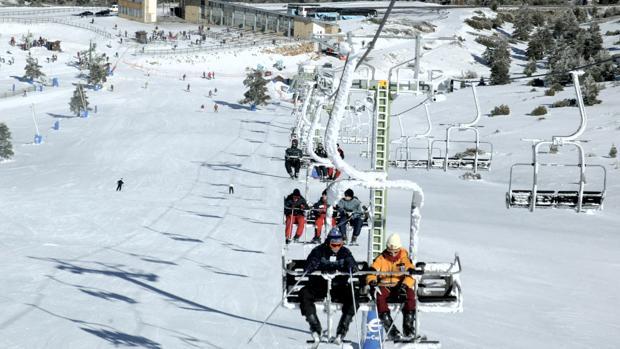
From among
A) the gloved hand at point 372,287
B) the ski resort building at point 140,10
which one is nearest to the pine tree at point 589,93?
the gloved hand at point 372,287

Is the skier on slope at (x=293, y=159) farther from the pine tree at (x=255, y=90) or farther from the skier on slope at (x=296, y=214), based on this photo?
the pine tree at (x=255, y=90)

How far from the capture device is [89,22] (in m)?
102

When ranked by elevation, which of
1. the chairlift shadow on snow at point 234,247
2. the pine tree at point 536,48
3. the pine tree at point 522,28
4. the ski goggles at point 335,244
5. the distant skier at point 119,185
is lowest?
the chairlift shadow on snow at point 234,247

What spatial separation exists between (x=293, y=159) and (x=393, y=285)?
2271cm

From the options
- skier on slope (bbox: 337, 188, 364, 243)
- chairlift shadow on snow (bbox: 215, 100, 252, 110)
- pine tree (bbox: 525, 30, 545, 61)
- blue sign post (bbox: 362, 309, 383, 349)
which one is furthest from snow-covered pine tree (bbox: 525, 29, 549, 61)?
blue sign post (bbox: 362, 309, 383, 349)

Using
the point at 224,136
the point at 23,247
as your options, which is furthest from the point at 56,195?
the point at 224,136

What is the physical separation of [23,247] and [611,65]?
163 ft

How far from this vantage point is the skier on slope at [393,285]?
1100 cm

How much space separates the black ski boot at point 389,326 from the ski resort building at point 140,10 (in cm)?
9840

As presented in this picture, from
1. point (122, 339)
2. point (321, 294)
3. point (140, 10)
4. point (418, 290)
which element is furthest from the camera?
point (140, 10)

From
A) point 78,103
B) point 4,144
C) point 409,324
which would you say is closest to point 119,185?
point 4,144

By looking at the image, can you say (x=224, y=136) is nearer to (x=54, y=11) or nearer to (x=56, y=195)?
(x=56, y=195)

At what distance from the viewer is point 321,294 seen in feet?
37.4

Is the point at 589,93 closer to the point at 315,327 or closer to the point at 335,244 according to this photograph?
the point at 335,244
